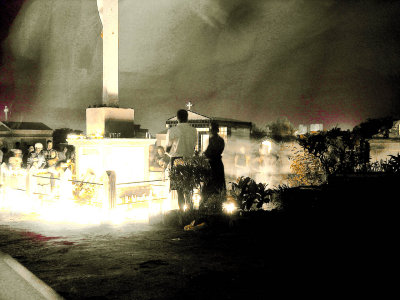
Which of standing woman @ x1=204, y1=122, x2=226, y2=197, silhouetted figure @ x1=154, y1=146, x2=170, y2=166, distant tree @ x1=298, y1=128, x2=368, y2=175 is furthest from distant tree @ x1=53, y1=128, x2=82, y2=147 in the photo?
standing woman @ x1=204, y1=122, x2=226, y2=197

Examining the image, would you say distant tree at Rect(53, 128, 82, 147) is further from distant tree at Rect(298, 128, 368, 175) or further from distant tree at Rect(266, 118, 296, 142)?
Answer: distant tree at Rect(298, 128, 368, 175)

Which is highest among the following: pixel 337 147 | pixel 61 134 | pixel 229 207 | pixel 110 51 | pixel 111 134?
pixel 110 51

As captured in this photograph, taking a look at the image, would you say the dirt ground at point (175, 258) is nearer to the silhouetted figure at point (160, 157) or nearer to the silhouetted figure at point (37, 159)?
the silhouetted figure at point (160, 157)

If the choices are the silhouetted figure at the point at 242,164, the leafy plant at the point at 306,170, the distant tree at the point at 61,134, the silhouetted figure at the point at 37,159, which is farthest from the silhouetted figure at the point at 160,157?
the distant tree at the point at 61,134

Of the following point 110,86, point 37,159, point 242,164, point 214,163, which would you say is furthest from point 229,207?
point 242,164

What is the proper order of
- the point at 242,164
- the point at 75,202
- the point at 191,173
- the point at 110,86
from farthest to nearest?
1. the point at 242,164
2. the point at 110,86
3. the point at 75,202
4. the point at 191,173

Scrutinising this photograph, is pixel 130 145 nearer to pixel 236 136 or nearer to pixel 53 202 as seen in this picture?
pixel 53 202

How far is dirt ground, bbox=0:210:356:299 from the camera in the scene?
4.36 metres

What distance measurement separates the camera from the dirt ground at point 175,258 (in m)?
4.36

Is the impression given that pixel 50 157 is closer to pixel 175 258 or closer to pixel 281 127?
pixel 175 258

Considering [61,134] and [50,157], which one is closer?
[50,157]

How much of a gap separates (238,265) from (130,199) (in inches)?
284

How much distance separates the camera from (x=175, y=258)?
5625 mm

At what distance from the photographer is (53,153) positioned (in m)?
14.0
